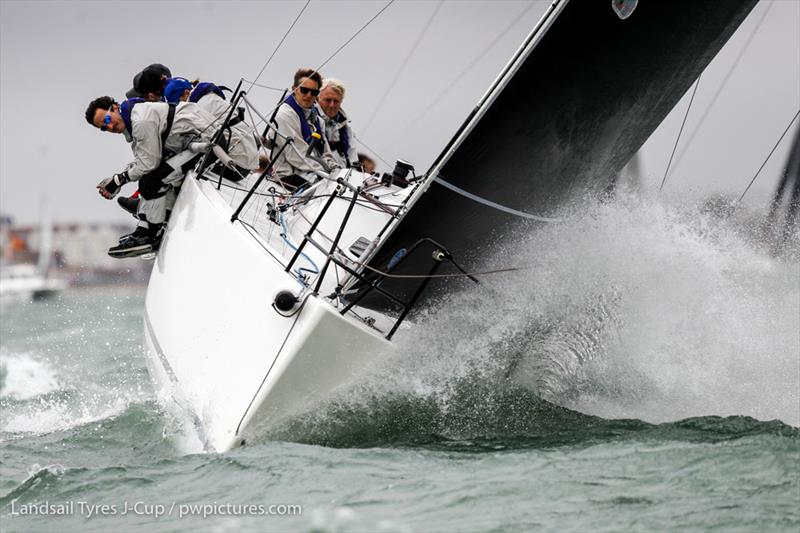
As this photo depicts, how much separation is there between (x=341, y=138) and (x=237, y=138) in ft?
3.92

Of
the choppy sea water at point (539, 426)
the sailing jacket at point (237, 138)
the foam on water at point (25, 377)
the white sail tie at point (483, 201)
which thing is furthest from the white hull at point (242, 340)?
the foam on water at point (25, 377)

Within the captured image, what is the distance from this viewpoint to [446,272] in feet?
15.5

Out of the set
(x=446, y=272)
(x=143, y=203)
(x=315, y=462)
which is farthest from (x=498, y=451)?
(x=143, y=203)

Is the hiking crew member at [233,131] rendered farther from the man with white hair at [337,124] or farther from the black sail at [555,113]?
the black sail at [555,113]

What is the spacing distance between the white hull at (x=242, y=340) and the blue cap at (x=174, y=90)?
30.2 inches

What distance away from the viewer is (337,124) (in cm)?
673

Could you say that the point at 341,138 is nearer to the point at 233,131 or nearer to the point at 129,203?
the point at 233,131

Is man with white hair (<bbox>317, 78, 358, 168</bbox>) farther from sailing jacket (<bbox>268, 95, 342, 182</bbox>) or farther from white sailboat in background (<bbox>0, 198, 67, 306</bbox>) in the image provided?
white sailboat in background (<bbox>0, 198, 67, 306</bbox>)

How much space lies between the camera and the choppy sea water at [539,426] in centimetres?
324

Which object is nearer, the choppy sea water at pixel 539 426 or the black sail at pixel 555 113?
the choppy sea water at pixel 539 426

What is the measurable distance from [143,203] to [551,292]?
97.7 inches

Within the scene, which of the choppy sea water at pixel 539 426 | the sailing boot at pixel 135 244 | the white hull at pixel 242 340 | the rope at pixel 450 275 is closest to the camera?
the choppy sea water at pixel 539 426

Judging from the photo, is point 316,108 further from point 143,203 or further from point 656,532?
point 656,532

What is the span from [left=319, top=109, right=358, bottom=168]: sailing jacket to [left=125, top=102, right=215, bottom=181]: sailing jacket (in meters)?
1.10
